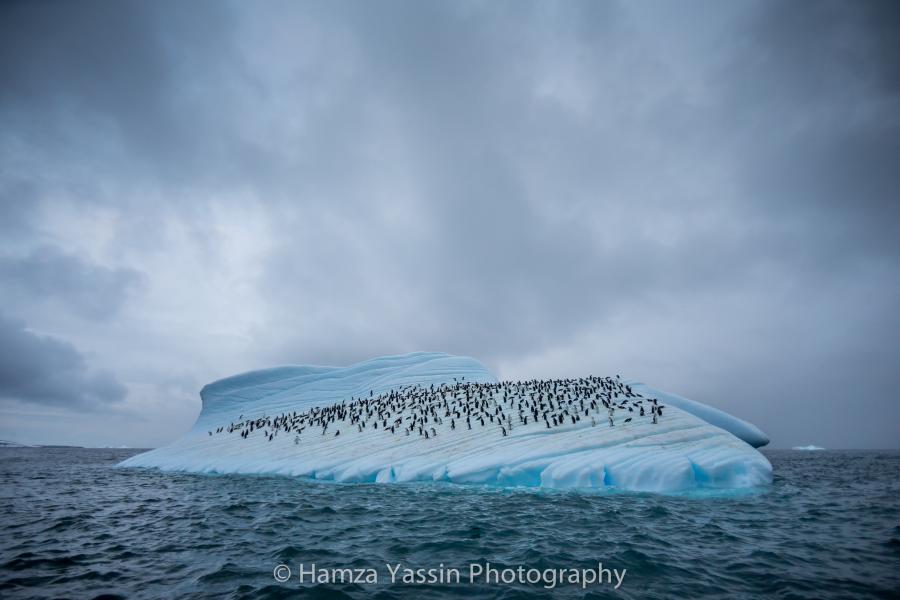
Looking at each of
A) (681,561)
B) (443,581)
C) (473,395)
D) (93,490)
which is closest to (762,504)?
(681,561)

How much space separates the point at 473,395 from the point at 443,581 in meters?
28.9

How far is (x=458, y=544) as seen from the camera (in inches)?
440

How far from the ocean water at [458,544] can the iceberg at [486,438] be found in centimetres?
194

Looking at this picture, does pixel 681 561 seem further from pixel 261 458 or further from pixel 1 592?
pixel 261 458

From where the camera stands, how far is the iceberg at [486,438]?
842 inches

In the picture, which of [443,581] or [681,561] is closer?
[443,581]

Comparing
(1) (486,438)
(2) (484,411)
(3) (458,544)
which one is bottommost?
(3) (458,544)

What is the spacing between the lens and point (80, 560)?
10242 mm

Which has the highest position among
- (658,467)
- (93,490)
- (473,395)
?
(473,395)
